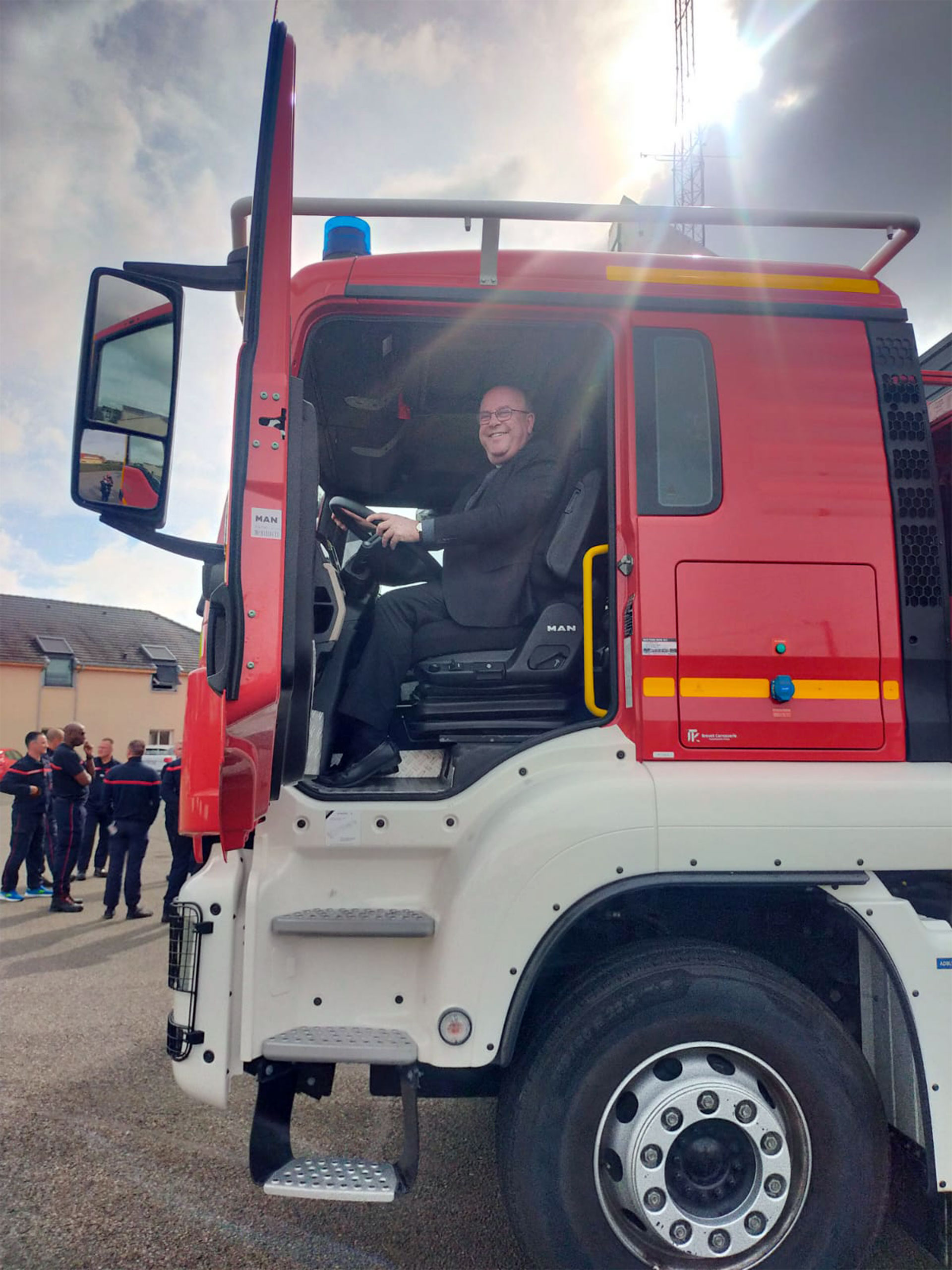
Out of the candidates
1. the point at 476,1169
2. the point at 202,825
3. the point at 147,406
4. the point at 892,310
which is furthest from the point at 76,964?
the point at 892,310

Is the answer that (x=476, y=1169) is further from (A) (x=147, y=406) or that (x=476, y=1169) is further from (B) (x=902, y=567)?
(A) (x=147, y=406)

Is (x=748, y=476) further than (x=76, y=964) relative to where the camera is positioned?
No

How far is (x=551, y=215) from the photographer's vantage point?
2432 mm

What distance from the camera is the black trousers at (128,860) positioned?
7.82m

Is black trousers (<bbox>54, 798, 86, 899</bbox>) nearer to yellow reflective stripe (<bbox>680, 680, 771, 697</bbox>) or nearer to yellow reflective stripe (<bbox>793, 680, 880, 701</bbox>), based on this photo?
yellow reflective stripe (<bbox>680, 680, 771, 697</bbox>)

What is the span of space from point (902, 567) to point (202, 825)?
2.08 metres

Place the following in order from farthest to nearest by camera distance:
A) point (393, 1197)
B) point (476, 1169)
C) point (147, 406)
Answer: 1. point (476, 1169)
2. point (147, 406)
3. point (393, 1197)

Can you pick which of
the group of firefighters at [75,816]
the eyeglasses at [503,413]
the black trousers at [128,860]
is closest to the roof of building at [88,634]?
the group of firefighters at [75,816]

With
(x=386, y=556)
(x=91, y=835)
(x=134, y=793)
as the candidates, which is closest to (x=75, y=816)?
(x=134, y=793)

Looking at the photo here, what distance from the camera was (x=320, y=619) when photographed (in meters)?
2.52

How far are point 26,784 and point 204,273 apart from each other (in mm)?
7723

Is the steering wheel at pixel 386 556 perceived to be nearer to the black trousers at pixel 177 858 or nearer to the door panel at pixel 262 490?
the door panel at pixel 262 490

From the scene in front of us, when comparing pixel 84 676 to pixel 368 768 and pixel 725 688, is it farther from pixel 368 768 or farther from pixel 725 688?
pixel 725 688

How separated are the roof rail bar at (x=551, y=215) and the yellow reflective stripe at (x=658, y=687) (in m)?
1.27
